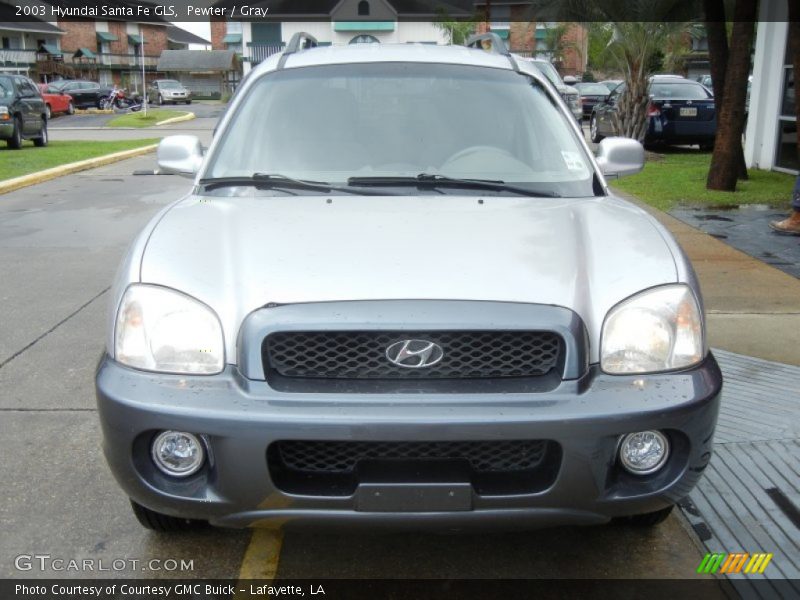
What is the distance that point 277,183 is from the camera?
3352mm

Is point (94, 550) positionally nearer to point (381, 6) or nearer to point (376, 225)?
point (376, 225)

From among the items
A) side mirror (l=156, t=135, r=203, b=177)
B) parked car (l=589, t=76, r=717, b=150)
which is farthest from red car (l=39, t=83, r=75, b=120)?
side mirror (l=156, t=135, r=203, b=177)

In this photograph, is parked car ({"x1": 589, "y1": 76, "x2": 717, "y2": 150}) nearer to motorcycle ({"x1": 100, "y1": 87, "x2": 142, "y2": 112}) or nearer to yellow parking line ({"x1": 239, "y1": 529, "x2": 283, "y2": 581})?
yellow parking line ({"x1": 239, "y1": 529, "x2": 283, "y2": 581})

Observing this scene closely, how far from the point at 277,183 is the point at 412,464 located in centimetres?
143

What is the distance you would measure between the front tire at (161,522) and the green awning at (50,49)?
69.1 metres

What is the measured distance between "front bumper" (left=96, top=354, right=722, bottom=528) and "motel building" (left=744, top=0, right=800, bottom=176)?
1205 centimetres

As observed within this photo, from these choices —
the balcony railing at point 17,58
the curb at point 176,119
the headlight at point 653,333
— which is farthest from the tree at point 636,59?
the balcony railing at point 17,58

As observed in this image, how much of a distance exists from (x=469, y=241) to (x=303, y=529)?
104cm

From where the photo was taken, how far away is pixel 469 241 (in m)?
2.75

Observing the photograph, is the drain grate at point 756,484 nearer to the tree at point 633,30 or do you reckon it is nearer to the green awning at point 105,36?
the tree at point 633,30

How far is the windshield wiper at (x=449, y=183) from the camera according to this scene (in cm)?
335

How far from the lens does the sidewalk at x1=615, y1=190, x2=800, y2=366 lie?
5180mm

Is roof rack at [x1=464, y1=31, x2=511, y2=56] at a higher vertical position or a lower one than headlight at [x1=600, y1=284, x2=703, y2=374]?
higher

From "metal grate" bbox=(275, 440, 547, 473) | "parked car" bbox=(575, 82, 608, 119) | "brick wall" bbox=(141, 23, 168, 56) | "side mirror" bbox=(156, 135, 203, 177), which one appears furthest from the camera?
"brick wall" bbox=(141, 23, 168, 56)
